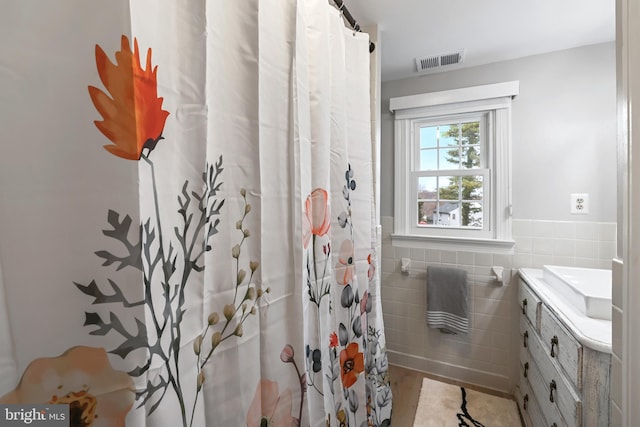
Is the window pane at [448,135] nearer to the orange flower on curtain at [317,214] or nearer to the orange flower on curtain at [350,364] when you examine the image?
the orange flower on curtain at [317,214]

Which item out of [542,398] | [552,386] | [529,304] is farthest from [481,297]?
[552,386]

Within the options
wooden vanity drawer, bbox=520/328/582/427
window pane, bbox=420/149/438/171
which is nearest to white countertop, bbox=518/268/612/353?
wooden vanity drawer, bbox=520/328/582/427

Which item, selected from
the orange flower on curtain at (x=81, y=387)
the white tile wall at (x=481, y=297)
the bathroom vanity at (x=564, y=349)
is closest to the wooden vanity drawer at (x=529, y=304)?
the bathroom vanity at (x=564, y=349)

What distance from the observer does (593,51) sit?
66.1 inches

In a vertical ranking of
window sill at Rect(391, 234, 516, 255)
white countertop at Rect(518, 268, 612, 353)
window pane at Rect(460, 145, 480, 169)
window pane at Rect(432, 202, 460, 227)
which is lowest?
white countertop at Rect(518, 268, 612, 353)

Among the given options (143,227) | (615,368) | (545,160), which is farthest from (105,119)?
(545,160)

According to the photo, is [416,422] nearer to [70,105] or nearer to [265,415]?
[265,415]

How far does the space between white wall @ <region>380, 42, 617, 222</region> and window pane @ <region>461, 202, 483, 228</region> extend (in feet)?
0.71

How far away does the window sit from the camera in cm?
189

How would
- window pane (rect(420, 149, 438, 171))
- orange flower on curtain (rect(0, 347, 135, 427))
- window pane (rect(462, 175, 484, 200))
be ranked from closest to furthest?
orange flower on curtain (rect(0, 347, 135, 427)) → window pane (rect(462, 175, 484, 200)) → window pane (rect(420, 149, 438, 171))

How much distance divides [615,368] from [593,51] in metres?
2.04

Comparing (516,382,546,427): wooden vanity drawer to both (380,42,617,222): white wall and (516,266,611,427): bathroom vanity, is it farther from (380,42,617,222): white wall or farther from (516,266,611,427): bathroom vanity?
(380,42,617,222): white wall

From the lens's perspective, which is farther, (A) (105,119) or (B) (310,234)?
(B) (310,234)

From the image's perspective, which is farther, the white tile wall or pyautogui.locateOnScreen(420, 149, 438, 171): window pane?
pyautogui.locateOnScreen(420, 149, 438, 171): window pane
